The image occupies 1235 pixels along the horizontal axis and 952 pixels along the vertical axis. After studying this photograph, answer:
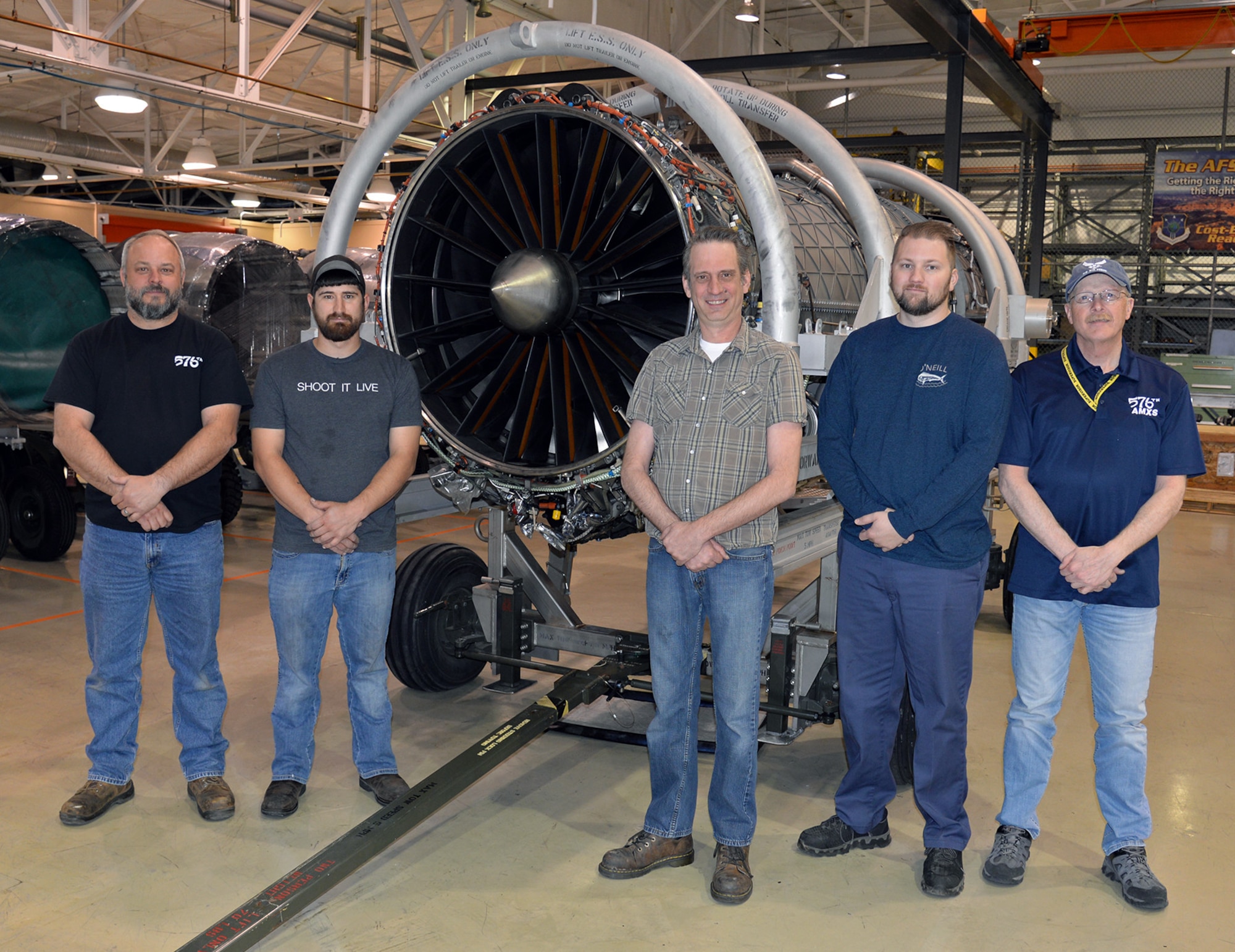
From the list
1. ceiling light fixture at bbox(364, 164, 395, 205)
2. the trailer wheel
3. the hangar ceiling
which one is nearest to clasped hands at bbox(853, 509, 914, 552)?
the trailer wheel

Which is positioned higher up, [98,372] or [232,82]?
[232,82]

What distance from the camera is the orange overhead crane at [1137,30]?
8.65 m

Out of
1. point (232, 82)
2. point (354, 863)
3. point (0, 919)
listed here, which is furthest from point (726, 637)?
point (232, 82)

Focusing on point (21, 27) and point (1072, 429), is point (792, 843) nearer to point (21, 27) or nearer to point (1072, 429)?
point (1072, 429)

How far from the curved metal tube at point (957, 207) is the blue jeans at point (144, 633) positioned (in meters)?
4.40

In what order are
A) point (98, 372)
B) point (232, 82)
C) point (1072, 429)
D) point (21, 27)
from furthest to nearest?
point (232, 82) → point (21, 27) → point (98, 372) → point (1072, 429)

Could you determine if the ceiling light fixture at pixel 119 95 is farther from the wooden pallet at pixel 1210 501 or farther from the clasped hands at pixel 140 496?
the wooden pallet at pixel 1210 501

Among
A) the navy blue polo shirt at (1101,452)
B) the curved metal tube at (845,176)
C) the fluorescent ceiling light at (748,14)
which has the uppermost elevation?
the fluorescent ceiling light at (748,14)

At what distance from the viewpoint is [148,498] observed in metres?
3.43

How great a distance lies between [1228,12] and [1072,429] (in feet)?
25.3

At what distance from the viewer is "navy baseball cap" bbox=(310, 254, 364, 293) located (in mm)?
3531

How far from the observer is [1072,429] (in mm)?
3195

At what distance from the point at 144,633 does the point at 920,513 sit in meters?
2.75

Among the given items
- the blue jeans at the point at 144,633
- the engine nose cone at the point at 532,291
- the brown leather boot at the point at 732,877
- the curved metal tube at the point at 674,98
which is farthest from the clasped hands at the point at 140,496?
the brown leather boot at the point at 732,877
